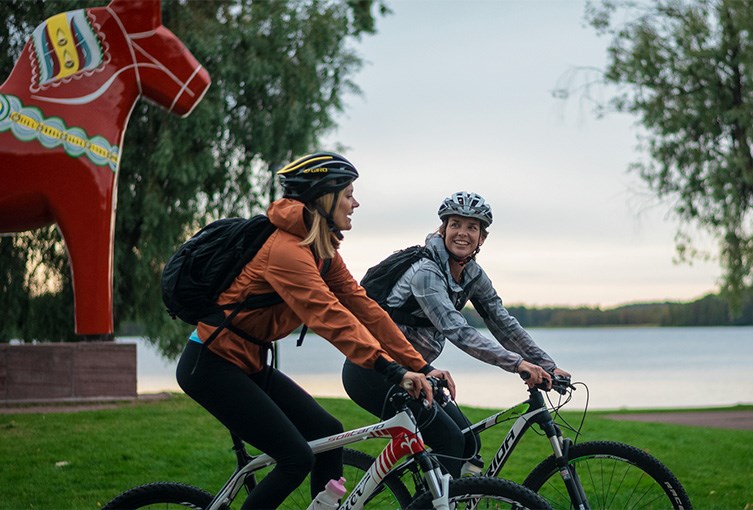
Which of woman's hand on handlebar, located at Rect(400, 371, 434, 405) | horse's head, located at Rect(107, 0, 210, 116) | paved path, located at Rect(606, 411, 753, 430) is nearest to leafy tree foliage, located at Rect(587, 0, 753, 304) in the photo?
paved path, located at Rect(606, 411, 753, 430)

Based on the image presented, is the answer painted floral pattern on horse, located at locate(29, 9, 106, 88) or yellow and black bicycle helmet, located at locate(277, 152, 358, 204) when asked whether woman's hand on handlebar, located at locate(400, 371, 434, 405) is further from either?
painted floral pattern on horse, located at locate(29, 9, 106, 88)

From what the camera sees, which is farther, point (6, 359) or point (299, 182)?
point (6, 359)

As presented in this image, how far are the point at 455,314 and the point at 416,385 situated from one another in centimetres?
108

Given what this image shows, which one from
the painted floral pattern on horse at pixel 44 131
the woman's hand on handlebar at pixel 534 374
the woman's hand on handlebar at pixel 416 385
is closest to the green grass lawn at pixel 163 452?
the painted floral pattern on horse at pixel 44 131

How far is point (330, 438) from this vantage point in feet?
13.4

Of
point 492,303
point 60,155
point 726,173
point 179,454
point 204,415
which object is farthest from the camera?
point 726,173

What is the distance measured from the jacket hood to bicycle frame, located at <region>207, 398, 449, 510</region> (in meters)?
0.82

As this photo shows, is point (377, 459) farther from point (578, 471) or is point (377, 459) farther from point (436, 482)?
point (578, 471)

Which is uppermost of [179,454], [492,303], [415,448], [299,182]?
[299,182]

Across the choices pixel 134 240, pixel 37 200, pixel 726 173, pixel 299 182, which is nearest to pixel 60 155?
pixel 37 200

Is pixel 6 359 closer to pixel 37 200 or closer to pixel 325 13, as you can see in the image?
pixel 37 200

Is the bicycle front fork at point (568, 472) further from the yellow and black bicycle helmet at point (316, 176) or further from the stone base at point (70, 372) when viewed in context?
the stone base at point (70, 372)

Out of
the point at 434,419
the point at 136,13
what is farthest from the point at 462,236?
the point at 136,13

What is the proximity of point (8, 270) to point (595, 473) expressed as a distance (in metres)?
14.4
